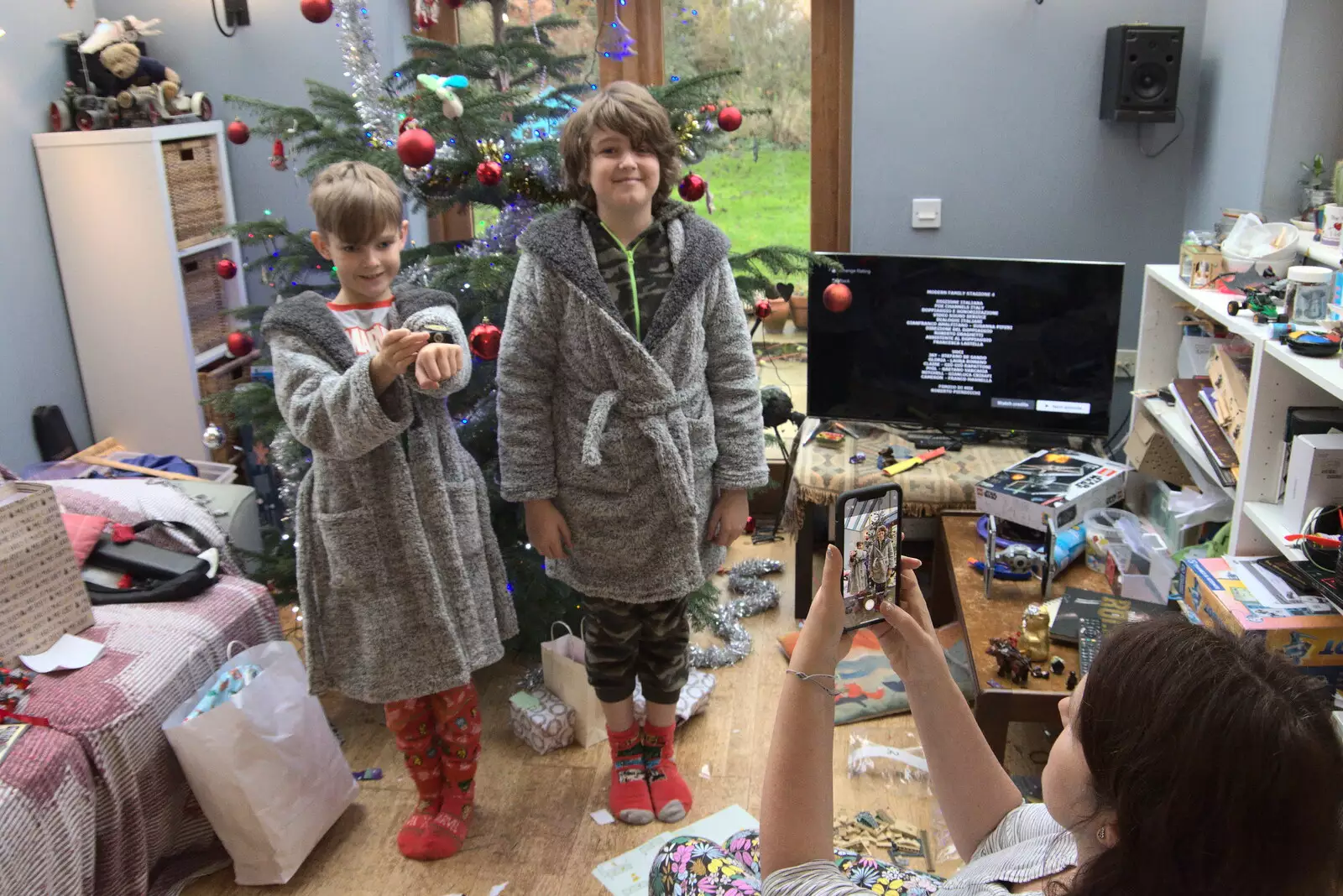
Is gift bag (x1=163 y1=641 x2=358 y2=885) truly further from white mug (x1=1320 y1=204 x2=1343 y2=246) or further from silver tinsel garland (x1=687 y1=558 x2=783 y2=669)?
white mug (x1=1320 y1=204 x2=1343 y2=246)

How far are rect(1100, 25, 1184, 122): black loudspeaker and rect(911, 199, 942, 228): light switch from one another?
52cm

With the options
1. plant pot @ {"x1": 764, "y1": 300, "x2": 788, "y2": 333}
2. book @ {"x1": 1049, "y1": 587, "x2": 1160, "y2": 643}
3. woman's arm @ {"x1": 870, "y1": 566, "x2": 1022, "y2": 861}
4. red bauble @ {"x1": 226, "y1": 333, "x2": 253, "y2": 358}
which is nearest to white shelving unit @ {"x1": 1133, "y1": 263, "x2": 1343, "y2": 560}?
book @ {"x1": 1049, "y1": 587, "x2": 1160, "y2": 643}

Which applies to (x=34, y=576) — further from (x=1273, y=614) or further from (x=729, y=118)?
(x=1273, y=614)

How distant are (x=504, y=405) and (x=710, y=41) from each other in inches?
71.6

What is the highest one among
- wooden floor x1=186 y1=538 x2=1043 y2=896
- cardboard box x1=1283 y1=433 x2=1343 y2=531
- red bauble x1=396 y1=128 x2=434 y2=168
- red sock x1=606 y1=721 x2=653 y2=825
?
red bauble x1=396 y1=128 x2=434 y2=168

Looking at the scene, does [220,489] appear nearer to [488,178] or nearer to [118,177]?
[118,177]

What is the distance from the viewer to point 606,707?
2.21 metres

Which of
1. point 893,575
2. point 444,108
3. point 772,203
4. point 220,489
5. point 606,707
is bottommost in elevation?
point 606,707

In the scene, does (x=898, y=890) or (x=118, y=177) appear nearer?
(x=898, y=890)

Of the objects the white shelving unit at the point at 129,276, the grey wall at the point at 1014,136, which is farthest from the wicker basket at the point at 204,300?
the grey wall at the point at 1014,136

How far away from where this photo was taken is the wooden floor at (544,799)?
81.1 inches

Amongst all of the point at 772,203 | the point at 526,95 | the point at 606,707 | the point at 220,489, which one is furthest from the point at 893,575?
the point at 772,203

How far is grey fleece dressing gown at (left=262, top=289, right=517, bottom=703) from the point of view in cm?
186

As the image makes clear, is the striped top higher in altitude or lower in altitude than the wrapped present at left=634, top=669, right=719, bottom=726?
higher
